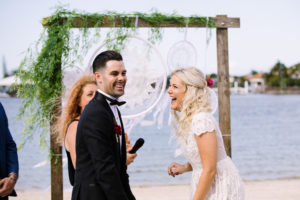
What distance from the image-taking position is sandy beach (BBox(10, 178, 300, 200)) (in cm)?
655

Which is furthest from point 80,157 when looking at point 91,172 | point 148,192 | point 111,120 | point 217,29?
point 148,192

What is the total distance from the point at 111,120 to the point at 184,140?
69 cm

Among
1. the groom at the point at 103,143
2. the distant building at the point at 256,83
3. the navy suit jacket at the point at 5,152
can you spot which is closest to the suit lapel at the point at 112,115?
the groom at the point at 103,143

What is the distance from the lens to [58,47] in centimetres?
402

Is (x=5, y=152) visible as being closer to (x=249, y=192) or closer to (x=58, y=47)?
(x=58, y=47)

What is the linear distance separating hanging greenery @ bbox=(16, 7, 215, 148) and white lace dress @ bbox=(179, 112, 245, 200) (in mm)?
2045

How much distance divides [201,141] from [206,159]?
0.40ft

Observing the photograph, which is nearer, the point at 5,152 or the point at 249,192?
the point at 5,152

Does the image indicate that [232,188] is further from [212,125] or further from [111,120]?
[111,120]

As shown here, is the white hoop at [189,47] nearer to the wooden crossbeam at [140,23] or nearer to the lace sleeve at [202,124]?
the wooden crossbeam at [140,23]

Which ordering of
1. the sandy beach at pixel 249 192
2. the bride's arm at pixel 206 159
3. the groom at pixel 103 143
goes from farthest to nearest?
the sandy beach at pixel 249 192
the bride's arm at pixel 206 159
the groom at pixel 103 143

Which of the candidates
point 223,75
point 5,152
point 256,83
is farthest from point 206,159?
point 256,83

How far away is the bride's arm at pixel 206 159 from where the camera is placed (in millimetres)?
2227

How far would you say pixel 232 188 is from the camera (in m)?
2.41
